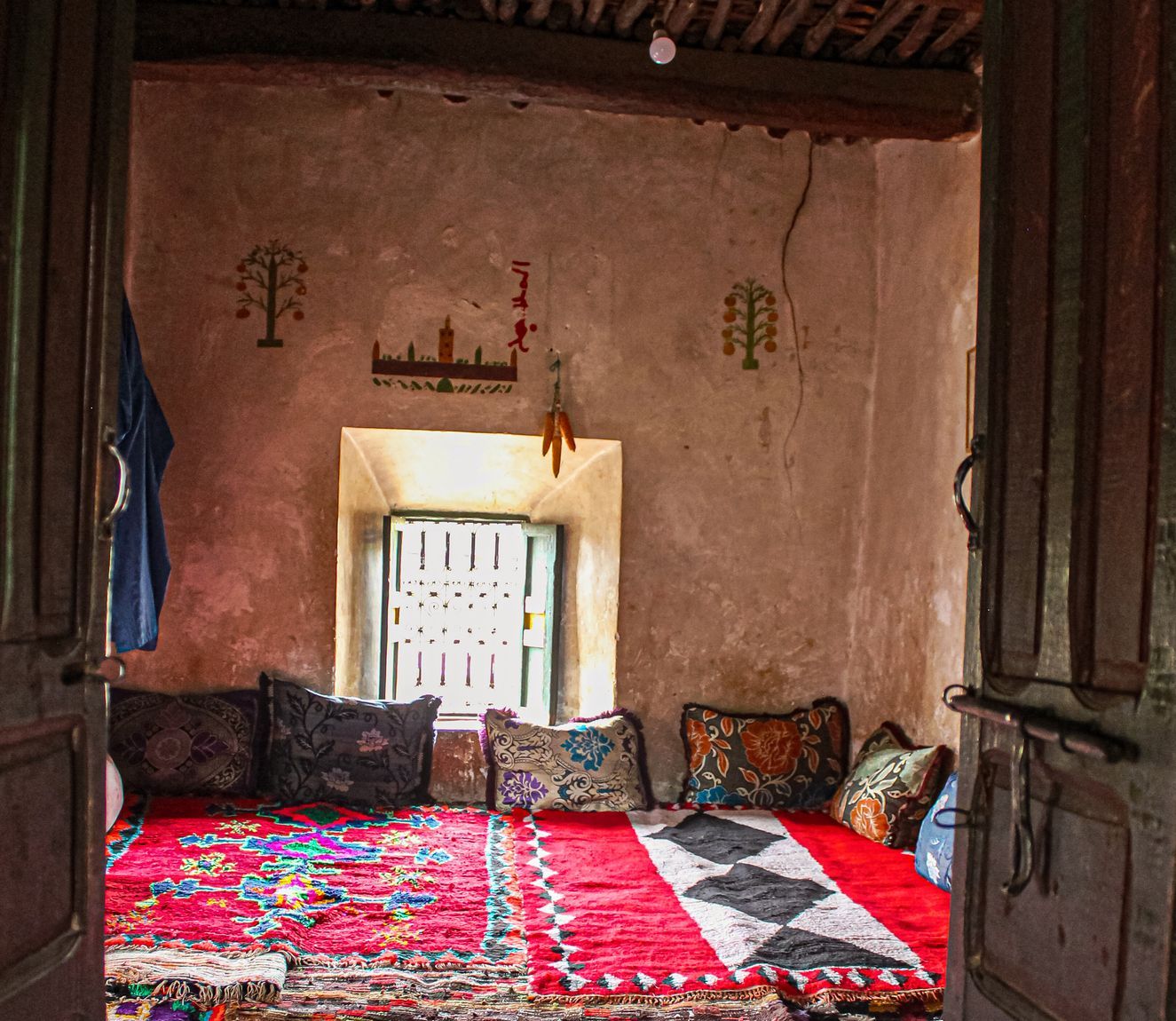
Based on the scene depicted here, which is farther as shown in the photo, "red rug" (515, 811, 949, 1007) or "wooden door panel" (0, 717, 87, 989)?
"red rug" (515, 811, 949, 1007)

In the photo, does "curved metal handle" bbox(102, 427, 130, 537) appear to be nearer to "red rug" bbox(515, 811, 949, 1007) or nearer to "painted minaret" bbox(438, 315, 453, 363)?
"red rug" bbox(515, 811, 949, 1007)

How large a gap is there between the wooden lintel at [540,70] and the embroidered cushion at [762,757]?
88.3 inches

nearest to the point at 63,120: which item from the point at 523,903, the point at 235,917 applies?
the point at 235,917

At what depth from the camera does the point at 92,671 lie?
69.1 inches

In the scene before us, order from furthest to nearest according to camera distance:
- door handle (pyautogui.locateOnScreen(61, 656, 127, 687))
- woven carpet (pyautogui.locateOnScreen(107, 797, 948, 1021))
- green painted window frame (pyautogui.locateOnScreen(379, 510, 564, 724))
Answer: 1. green painted window frame (pyautogui.locateOnScreen(379, 510, 564, 724))
2. woven carpet (pyautogui.locateOnScreen(107, 797, 948, 1021))
3. door handle (pyautogui.locateOnScreen(61, 656, 127, 687))

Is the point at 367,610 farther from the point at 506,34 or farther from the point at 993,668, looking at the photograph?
the point at 993,668

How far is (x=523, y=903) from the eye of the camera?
127 inches

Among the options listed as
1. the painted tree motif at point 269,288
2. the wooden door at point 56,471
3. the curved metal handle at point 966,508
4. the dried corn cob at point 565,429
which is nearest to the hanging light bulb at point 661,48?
the dried corn cob at point 565,429

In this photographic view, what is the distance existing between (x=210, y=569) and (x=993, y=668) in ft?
11.1

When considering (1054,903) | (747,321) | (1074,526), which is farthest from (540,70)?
(1054,903)

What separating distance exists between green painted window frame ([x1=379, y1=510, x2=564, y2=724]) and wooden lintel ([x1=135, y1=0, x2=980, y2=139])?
72.2 inches

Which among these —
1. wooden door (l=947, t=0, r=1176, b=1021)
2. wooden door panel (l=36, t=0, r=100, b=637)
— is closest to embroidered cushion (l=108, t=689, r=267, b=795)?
wooden door panel (l=36, t=0, r=100, b=637)

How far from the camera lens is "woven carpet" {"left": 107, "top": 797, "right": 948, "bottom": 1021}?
2580 millimetres

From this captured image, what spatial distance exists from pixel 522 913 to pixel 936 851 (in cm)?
125
